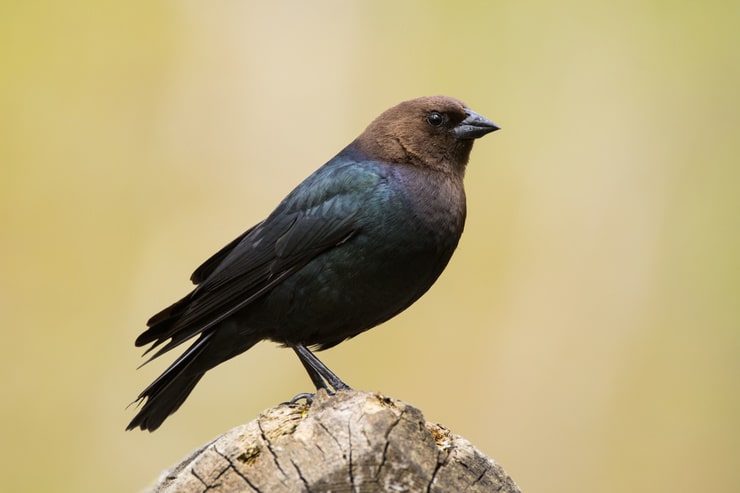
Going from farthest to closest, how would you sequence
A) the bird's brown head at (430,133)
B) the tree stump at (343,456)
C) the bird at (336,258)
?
the bird's brown head at (430,133)
the bird at (336,258)
the tree stump at (343,456)

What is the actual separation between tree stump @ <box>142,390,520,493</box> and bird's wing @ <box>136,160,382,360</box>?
4.00ft

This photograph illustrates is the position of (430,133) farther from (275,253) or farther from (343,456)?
(343,456)

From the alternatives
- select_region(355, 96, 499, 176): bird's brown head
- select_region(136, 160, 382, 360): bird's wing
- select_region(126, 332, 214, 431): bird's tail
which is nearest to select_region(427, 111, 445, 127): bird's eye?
select_region(355, 96, 499, 176): bird's brown head

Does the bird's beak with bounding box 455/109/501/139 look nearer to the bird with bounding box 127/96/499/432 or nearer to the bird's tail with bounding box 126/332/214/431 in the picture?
the bird with bounding box 127/96/499/432

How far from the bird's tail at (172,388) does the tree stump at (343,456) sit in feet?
4.31

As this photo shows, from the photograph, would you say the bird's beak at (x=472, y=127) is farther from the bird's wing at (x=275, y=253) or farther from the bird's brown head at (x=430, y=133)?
the bird's wing at (x=275, y=253)

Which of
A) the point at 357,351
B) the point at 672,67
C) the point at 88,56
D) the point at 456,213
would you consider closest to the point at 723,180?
the point at 672,67

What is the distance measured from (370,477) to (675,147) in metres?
4.42

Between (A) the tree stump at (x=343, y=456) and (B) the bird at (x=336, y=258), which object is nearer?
(A) the tree stump at (x=343, y=456)

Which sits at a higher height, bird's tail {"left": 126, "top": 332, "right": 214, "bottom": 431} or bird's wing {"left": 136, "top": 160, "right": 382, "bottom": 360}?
bird's wing {"left": 136, "top": 160, "right": 382, "bottom": 360}

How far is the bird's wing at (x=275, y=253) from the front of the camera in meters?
3.83

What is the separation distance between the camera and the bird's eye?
4164 millimetres

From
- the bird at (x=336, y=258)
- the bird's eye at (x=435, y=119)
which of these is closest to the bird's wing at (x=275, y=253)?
the bird at (x=336, y=258)

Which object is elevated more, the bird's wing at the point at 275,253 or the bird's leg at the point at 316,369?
the bird's wing at the point at 275,253
